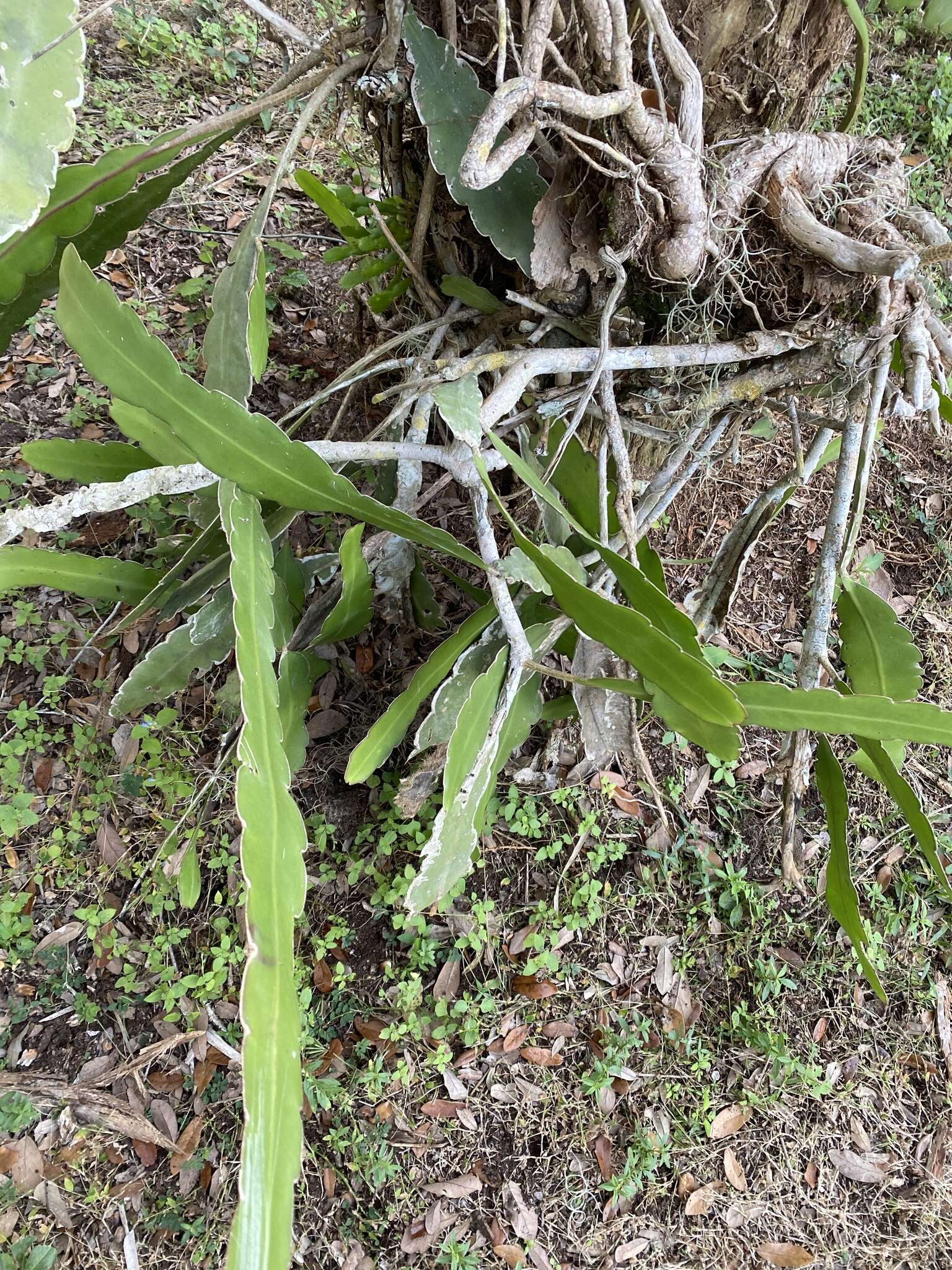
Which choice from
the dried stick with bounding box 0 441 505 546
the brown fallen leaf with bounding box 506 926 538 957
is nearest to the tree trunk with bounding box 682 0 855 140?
the dried stick with bounding box 0 441 505 546

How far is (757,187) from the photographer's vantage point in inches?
33.7

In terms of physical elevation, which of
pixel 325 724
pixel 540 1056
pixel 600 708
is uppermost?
pixel 600 708

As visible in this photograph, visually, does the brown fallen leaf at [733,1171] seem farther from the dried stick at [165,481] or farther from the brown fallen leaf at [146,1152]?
the dried stick at [165,481]

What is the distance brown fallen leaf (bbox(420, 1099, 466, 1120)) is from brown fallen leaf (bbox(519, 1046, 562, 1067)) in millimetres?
132

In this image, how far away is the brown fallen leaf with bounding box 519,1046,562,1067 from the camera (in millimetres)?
1321

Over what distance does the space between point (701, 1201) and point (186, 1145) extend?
0.88 m

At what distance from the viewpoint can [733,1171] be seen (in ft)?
4.31

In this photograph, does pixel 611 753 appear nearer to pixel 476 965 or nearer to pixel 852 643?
pixel 852 643

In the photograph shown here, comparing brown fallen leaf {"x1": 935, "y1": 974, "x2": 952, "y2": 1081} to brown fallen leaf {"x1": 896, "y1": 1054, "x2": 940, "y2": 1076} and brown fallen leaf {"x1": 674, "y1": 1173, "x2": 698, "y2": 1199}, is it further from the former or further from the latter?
brown fallen leaf {"x1": 674, "y1": 1173, "x2": 698, "y2": 1199}

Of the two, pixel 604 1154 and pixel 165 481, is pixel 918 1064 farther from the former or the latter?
pixel 165 481

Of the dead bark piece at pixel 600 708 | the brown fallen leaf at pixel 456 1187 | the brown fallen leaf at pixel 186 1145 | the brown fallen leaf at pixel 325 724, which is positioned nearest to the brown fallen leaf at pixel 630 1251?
the brown fallen leaf at pixel 456 1187

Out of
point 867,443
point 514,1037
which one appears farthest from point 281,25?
point 514,1037

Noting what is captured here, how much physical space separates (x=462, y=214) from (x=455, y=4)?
21cm

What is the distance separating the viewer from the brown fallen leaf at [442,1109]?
1276mm
